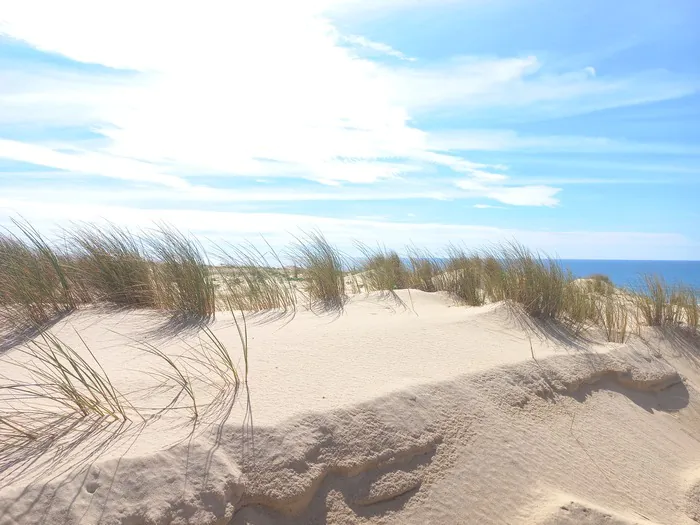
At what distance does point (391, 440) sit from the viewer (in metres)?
2.72

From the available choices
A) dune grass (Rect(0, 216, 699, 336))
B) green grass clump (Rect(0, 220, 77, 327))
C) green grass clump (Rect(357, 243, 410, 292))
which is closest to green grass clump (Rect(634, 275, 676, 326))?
dune grass (Rect(0, 216, 699, 336))

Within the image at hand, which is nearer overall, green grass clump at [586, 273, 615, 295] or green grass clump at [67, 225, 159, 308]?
green grass clump at [67, 225, 159, 308]

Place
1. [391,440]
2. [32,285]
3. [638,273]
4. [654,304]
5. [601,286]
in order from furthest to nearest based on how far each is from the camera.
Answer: [601,286] → [638,273] → [654,304] → [32,285] → [391,440]

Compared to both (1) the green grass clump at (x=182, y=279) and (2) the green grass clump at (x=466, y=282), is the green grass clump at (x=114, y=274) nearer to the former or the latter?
(1) the green grass clump at (x=182, y=279)

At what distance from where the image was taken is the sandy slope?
2.18 meters

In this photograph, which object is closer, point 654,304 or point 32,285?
point 32,285

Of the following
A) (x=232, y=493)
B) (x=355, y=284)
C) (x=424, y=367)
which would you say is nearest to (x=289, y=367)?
(x=424, y=367)

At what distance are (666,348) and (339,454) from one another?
456 centimetres

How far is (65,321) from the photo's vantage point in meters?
4.84

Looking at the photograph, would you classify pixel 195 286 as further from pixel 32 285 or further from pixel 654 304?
pixel 654 304

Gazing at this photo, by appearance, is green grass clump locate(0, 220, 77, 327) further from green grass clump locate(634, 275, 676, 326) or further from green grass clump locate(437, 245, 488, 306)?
green grass clump locate(634, 275, 676, 326)

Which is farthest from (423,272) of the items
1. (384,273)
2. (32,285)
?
(32,285)

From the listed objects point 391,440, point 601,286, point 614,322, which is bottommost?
point 391,440

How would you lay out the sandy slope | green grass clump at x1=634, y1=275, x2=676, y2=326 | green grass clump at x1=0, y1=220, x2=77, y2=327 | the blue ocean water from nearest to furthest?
the sandy slope → green grass clump at x1=0, y1=220, x2=77, y2=327 → green grass clump at x1=634, y1=275, x2=676, y2=326 → the blue ocean water
